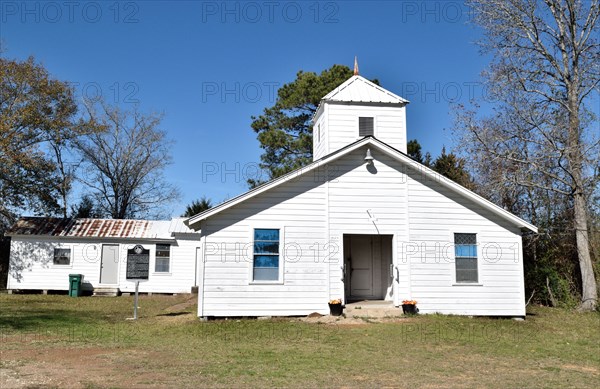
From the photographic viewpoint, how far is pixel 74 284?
2578cm

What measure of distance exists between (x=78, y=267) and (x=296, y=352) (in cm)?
1988

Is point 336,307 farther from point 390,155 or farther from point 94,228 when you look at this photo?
point 94,228

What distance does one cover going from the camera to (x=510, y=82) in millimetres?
21156

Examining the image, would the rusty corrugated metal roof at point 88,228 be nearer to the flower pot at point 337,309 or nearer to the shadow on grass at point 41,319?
the shadow on grass at point 41,319

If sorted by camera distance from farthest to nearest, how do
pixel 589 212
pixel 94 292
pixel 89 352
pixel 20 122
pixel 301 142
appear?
pixel 301 142 < pixel 20 122 < pixel 94 292 < pixel 589 212 < pixel 89 352

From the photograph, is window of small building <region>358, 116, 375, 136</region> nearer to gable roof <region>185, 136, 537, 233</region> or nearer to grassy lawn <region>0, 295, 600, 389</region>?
gable roof <region>185, 136, 537, 233</region>

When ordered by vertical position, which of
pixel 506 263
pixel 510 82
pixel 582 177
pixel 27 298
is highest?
pixel 510 82

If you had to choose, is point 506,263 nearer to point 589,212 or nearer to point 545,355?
point 545,355

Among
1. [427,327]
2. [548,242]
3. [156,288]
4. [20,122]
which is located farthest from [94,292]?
[548,242]

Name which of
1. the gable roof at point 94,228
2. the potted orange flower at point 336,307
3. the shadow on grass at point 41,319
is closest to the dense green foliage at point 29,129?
the gable roof at point 94,228

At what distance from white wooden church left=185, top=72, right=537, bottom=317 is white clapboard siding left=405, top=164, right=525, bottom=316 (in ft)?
0.10

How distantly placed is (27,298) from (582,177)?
977 inches

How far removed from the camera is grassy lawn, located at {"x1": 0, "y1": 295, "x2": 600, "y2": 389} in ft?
26.6

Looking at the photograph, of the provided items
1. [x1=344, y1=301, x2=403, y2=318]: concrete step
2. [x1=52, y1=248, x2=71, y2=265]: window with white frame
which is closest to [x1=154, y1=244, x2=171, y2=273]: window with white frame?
[x1=52, y1=248, x2=71, y2=265]: window with white frame
